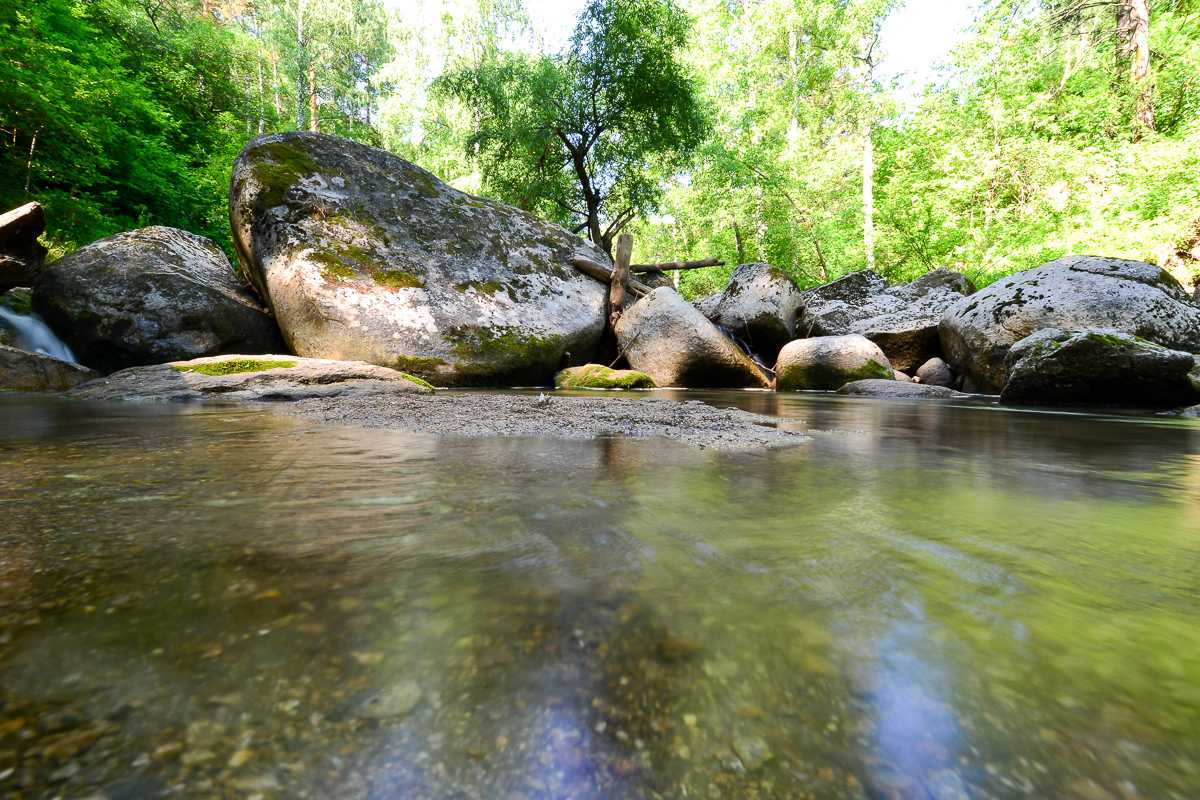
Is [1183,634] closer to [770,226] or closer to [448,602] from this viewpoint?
[448,602]

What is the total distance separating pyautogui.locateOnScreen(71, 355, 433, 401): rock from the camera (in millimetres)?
4961

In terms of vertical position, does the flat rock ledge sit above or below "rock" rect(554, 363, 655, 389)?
below

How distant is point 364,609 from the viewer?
0.87m

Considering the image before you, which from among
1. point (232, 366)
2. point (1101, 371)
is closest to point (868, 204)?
point (1101, 371)

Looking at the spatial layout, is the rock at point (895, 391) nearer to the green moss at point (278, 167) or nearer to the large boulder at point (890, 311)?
the large boulder at point (890, 311)

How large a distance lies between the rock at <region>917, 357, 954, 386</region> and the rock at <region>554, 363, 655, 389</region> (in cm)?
520

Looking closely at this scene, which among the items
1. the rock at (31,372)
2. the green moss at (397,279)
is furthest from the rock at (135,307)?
the green moss at (397,279)

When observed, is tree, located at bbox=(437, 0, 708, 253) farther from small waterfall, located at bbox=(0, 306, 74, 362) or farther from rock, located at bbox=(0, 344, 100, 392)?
rock, located at bbox=(0, 344, 100, 392)

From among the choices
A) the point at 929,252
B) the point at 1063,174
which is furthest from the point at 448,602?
the point at 929,252

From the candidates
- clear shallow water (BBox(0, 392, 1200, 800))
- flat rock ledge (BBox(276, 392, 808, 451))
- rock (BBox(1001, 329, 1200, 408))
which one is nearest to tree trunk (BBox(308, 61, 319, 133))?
flat rock ledge (BBox(276, 392, 808, 451))

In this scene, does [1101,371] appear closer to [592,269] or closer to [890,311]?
[890,311]

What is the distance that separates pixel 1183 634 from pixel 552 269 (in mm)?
9782

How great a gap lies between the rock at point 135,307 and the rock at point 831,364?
877 centimetres

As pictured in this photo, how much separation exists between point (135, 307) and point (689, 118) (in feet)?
43.2
